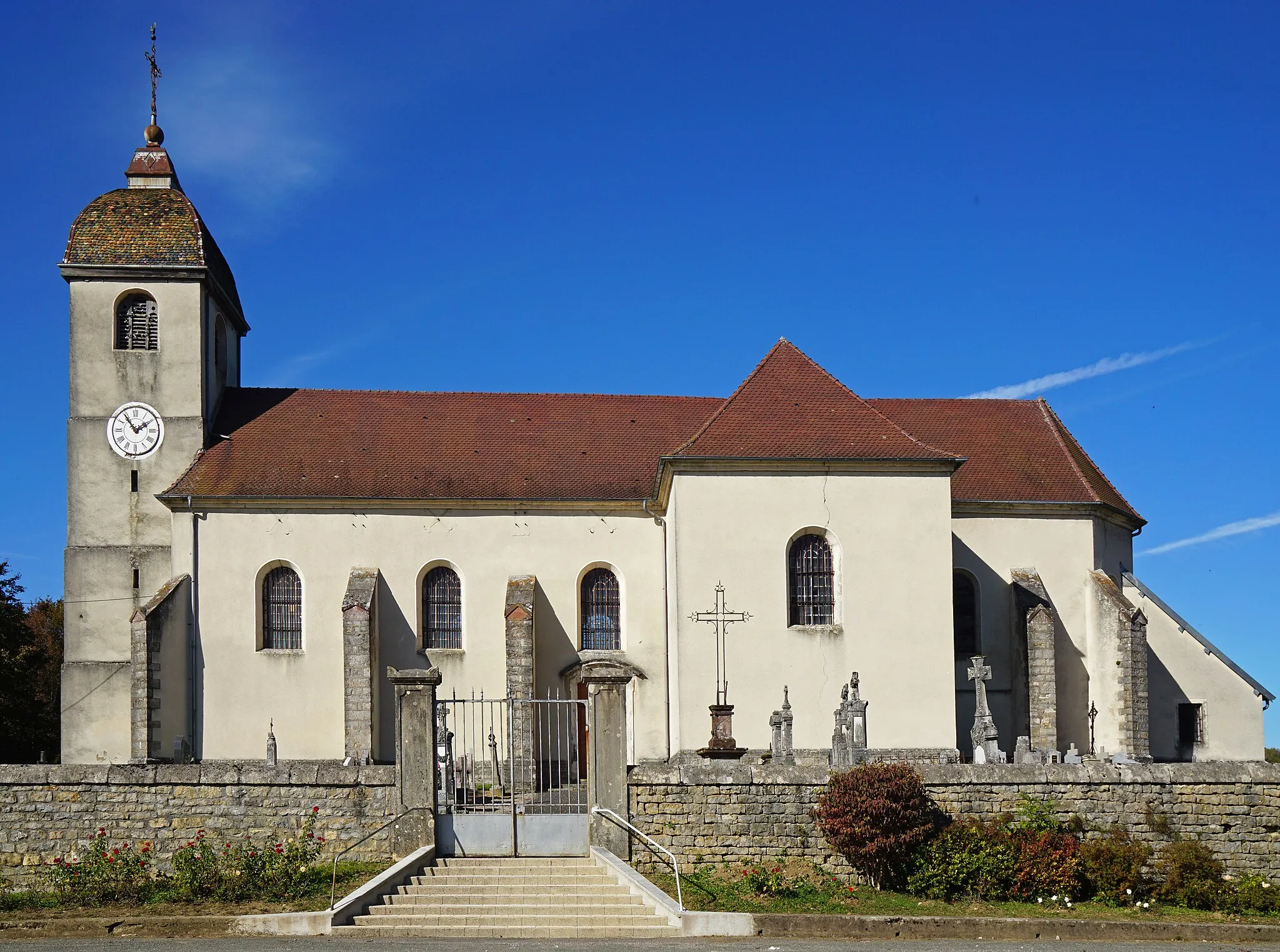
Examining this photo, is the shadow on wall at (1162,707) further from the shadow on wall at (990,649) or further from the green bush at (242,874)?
the green bush at (242,874)

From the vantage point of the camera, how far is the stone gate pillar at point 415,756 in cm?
1631

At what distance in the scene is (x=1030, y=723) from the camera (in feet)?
93.1

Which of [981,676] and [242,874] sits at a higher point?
[981,676]

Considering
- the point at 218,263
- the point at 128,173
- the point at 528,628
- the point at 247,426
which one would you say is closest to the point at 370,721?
the point at 528,628

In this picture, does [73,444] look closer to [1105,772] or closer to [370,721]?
[370,721]

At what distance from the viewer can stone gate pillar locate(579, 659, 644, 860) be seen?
1644cm

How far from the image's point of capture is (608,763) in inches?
658

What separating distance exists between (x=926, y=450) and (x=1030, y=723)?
6870mm

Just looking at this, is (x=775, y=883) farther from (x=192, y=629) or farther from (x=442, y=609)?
(x=192, y=629)

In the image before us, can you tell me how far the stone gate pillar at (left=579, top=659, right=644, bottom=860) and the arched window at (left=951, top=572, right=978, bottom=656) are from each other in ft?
46.7

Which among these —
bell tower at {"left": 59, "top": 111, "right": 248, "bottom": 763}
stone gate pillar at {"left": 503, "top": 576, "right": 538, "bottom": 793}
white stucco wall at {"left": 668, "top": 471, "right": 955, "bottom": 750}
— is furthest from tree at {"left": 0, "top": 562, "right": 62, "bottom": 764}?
white stucco wall at {"left": 668, "top": 471, "right": 955, "bottom": 750}

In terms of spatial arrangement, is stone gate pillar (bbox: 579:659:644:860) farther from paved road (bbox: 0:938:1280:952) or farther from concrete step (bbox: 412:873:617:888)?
paved road (bbox: 0:938:1280:952)

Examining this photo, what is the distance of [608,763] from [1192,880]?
23.6 ft

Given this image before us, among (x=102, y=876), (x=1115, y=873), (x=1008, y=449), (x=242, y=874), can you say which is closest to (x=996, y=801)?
(x=1115, y=873)
